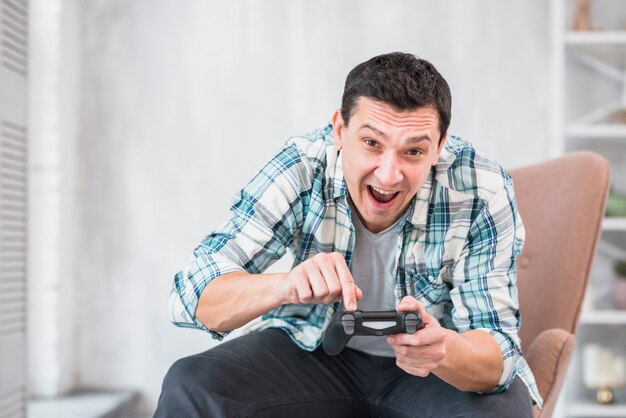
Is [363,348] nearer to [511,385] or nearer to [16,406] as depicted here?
[511,385]

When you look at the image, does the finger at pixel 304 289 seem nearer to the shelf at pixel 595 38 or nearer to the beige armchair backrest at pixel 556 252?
the beige armchair backrest at pixel 556 252

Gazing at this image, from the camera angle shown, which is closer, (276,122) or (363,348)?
(363,348)

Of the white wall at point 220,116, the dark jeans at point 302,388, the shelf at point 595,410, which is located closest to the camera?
the dark jeans at point 302,388

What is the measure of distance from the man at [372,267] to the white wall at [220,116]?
118 cm

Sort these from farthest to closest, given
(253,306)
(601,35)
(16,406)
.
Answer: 1. (601,35)
2. (16,406)
3. (253,306)

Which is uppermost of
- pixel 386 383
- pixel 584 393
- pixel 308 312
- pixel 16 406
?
pixel 308 312

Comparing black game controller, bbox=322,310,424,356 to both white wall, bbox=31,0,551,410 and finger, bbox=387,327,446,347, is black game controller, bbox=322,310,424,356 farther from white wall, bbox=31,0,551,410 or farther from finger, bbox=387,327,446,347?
white wall, bbox=31,0,551,410

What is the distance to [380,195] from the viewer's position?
1408mm

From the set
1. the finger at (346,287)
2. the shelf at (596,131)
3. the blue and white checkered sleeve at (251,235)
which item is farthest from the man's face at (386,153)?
the shelf at (596,131)

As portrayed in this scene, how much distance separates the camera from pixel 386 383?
1.46 meters

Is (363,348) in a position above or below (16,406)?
above

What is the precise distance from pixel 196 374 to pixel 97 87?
167cm

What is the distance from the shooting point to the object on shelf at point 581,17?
2.62 metres

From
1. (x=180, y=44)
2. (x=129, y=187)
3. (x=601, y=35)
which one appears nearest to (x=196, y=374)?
(x=129, y=187)
